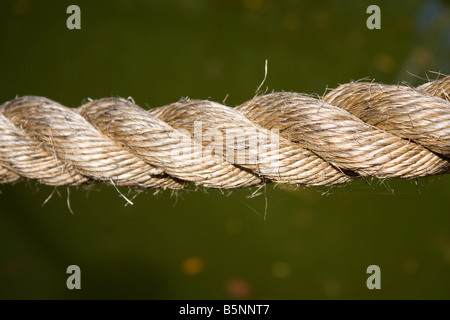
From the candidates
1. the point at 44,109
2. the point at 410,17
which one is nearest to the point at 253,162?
the point at 44,109

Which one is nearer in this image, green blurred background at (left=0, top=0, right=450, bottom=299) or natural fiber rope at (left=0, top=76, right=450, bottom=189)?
natural fiber rope at (left=0, top=76, right=450, bottom=189)

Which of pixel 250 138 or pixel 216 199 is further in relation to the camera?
pixel 216 199

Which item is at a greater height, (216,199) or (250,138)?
(216,199)

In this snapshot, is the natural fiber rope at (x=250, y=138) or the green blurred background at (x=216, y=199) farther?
the green blurred background at (x=216, y=199)
